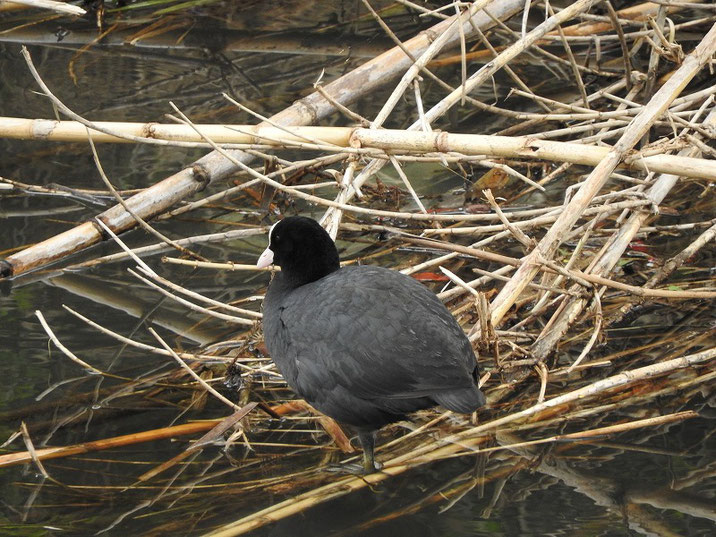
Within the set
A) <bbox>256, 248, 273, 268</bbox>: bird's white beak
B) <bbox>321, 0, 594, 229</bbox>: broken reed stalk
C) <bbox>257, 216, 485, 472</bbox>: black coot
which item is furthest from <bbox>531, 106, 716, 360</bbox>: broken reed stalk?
<bbox>256, 248, 273, 268</bbox>: bird's white beak

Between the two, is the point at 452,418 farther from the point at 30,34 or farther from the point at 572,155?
the point at 30,34

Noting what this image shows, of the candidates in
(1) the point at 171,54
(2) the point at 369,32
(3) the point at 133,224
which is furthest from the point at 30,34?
(3) the point at 133,224

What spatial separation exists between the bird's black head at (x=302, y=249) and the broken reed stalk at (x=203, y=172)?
82 cm

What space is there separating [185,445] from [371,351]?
0.72 m

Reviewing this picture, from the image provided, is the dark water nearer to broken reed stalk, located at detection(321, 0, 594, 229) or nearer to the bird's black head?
the bird's black head

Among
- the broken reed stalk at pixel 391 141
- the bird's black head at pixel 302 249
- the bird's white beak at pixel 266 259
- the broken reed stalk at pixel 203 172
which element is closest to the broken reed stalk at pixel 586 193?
the broken reed stalk at pixel 391 141

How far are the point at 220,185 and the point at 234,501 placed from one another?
88.4 inches

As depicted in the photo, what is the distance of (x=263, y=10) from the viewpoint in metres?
6.19

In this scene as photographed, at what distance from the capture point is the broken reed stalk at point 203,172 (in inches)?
145

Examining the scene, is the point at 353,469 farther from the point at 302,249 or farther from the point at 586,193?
the point at 586,193

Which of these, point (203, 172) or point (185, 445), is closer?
point (185, 445)

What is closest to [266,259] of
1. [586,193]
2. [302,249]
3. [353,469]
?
[302,249]

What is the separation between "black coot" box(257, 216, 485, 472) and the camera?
239 cm

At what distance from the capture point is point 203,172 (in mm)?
3873
